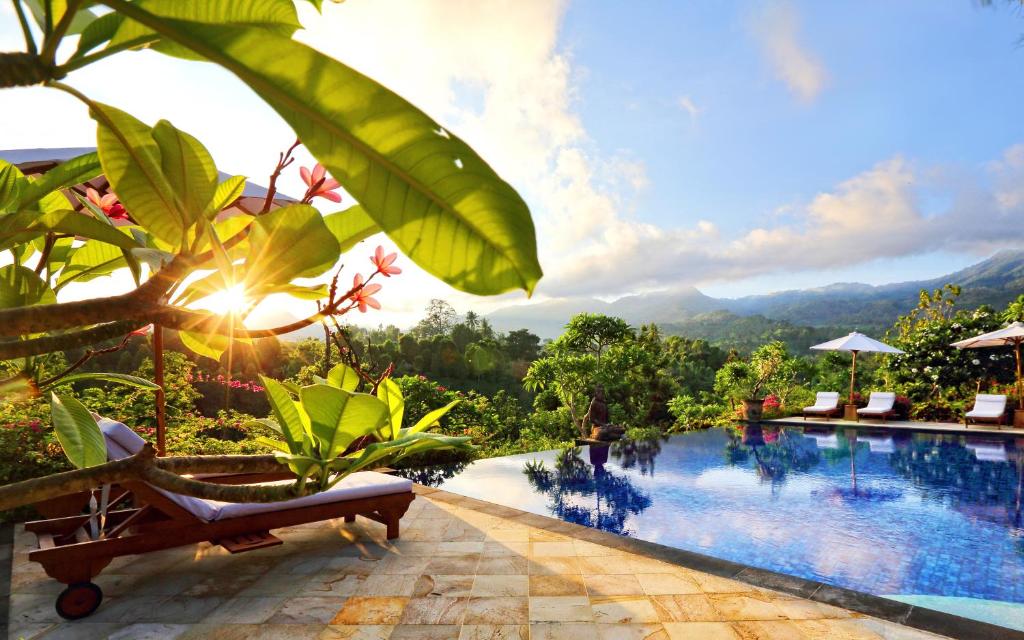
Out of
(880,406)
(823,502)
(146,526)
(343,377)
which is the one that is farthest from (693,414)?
(343,377)

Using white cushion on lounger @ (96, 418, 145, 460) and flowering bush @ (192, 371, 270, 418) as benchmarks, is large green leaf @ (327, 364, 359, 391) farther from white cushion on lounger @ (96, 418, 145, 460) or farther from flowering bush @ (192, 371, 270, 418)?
flowering bush @ (192, 371, 270, 418)

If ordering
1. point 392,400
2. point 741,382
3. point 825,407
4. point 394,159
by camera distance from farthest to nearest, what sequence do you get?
point 741,382 → point 825,407 → point 392,400 → point 394,159

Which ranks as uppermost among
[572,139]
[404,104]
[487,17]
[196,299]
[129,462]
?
[572,139]

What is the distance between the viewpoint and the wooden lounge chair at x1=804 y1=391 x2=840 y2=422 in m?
12.1

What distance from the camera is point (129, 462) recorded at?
515mm

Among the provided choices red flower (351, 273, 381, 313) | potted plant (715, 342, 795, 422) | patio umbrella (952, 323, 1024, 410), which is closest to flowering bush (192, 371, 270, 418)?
red flower (351, 273, 381, 313)

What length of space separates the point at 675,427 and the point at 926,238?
133 metres

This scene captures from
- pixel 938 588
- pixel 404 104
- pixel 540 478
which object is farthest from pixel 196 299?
pixel 540 478

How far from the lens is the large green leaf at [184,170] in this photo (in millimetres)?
516

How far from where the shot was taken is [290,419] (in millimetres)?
619

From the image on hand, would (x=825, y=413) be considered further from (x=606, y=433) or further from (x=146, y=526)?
(x=146, y=526)

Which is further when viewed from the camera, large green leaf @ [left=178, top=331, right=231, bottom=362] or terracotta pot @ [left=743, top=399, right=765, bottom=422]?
terracotta pot @ [left=743, top=399, right=765, bottom=422]

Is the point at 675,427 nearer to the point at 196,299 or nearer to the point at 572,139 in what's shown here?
the point at 572,139

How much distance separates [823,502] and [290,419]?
7039mm
